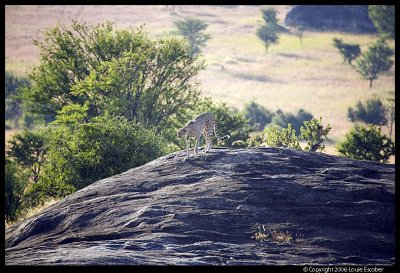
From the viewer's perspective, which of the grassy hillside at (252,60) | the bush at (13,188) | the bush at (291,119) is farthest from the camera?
the grassy hillside at (252,60)

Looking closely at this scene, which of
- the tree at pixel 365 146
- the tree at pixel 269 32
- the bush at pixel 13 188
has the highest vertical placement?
the tree at pixel 269 32

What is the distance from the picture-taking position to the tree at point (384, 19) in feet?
405

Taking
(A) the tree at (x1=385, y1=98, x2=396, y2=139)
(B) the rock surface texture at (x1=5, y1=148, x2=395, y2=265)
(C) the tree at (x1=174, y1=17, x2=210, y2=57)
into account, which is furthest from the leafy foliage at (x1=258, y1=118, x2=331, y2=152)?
(C) the tree at (x1=174, y1=17, x2=210, y2=57)

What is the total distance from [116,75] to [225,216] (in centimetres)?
2438

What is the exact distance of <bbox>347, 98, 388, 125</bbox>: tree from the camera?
83.5 meters

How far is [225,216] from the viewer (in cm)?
2020

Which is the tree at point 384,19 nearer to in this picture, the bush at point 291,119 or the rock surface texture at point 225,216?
the bush at point 291,119

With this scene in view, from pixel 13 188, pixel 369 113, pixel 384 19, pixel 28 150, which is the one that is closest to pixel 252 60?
pixel 384 19

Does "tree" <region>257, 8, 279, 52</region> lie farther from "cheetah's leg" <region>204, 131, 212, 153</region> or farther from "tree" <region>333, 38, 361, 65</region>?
"cheetah's leg" <region>204, 131, 212, 153</region>

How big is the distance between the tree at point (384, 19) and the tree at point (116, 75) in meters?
84.3

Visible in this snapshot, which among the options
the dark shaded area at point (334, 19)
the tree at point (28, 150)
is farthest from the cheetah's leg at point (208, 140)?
the dark shaded area at point (334, 19)

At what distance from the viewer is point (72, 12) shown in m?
148

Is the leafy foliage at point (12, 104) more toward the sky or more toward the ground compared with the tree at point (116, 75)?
more toward the ground
